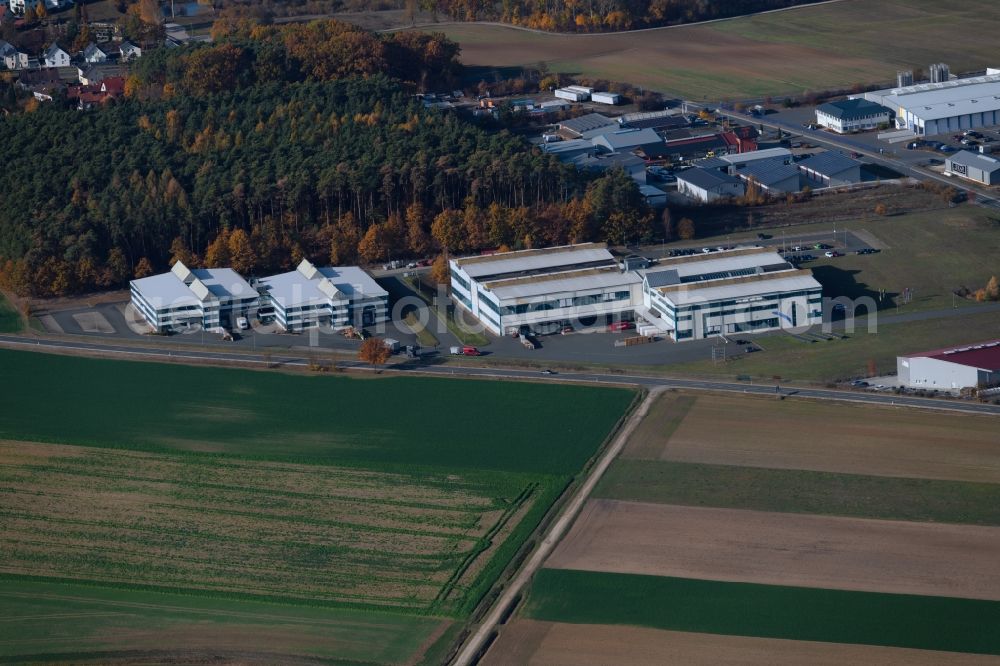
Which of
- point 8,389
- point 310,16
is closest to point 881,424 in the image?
point 8,389

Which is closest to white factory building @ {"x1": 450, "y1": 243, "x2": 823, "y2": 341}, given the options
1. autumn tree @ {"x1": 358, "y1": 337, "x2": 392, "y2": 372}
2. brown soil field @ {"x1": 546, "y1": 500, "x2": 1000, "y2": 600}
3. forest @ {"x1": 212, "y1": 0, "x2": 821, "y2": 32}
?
autumn tree @ {"x1": 358, "y1": 337, "x2": 392, "y2": 372}

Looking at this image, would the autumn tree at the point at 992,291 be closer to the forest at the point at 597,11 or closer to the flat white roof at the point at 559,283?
the flat white roof at the point at 559,283

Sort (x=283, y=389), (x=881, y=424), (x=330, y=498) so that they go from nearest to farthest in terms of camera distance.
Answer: (x=330, y=498), (x=881, y=424), (x=283, y=389)

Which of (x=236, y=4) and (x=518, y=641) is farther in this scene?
(x=236, y=4)

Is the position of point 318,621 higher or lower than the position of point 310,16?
lower

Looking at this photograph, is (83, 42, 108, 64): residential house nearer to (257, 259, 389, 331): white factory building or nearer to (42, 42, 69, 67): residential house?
(42, 42, 69, 67): residential house

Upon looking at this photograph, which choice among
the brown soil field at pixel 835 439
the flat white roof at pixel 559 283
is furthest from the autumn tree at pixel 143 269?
the brown soil field at pixel 835 439

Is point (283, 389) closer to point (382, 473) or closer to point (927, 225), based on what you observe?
point (382, 473)
